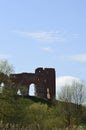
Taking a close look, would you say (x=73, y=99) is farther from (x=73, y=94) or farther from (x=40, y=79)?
(x=40, y=79)

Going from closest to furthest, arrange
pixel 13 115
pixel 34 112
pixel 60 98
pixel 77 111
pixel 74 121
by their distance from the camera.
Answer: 1. pixel 13 115
2. pixel 34 112
3. pixel 74 121
4. pixel 77 111
5. pixel 60 98

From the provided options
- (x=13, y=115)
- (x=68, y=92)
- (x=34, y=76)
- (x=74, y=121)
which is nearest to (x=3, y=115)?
(x=13, y=115)

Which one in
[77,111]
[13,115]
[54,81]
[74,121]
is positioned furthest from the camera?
[54,81]

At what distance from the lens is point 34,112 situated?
45.2 metres

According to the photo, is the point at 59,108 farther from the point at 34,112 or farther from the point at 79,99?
the point at 34,112

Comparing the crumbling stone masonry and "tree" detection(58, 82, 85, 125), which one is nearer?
"tree" detection(58, 82, 85, 125)

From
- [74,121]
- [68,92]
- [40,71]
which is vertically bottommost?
[74,121]

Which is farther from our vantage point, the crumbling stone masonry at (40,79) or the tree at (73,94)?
the crumbling stone masonry at (40,79)

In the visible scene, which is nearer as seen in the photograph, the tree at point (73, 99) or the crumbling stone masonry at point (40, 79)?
the tree at point (73, 99)

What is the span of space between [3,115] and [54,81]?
56811 mm

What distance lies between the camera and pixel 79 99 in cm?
6988

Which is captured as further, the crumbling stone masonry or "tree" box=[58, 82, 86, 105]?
the crumbling stone masonry

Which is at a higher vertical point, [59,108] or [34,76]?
[34,76]

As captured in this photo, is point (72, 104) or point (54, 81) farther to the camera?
point (54, 81)
